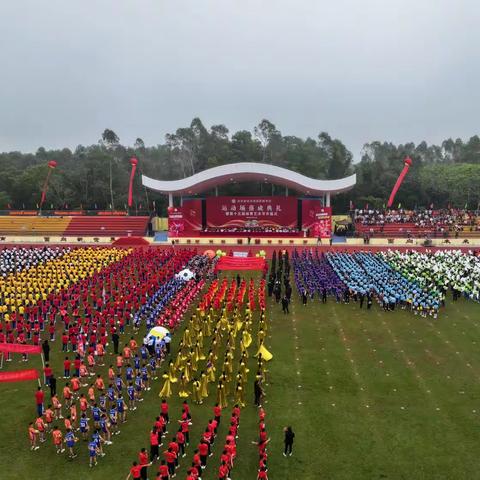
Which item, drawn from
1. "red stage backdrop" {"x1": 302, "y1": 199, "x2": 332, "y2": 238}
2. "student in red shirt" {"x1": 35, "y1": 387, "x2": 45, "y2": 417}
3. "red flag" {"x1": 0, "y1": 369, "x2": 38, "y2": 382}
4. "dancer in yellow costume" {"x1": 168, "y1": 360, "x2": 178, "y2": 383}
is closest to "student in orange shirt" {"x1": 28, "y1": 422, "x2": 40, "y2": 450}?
"student in red shirt" {"x1": 35, "y1": 387, "x2": 45, "y2": 417}

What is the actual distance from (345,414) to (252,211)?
33.2 meters

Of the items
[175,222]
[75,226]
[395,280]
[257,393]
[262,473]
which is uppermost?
[175,222]

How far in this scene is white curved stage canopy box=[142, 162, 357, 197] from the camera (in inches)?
1606

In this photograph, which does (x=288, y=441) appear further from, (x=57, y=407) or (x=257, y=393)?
(x=57, y=407)

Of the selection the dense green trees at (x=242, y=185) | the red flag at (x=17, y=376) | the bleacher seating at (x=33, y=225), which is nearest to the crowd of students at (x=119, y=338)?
the red flag at (x=17, y=376)

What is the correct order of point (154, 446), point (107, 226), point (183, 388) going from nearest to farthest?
point (154, 446), point (183, 388), point (107, 226)

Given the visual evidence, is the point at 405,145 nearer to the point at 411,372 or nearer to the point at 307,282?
the point at 307,282

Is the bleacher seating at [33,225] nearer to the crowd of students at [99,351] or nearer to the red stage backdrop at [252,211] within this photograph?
the red stage backdrop at [252,211]

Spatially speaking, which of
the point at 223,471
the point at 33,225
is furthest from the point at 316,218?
the point at 223,471

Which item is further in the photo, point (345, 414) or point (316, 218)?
point (316, 218)

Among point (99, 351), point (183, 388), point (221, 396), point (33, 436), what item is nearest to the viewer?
point (33, 436)

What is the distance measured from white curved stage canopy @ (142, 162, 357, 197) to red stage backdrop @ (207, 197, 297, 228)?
5.83ft

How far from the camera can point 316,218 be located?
1681 inches

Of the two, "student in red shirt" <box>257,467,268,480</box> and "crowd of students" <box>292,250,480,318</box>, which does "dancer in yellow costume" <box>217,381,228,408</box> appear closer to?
"student in red shirt" <box>257,467,268,480</box>
